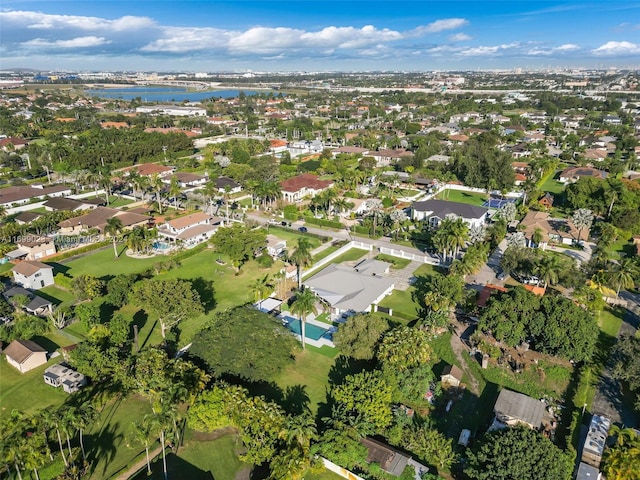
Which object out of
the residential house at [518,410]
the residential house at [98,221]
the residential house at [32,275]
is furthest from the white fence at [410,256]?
Answer: the residential house at [32,275]

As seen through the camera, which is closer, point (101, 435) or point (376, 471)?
point (376, 471)

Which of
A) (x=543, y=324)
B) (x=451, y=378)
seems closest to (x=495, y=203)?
(x=543, y=324)

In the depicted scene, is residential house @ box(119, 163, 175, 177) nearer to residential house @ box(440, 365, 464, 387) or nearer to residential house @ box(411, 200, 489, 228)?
residential house @ box(411, 200, 489, 228)

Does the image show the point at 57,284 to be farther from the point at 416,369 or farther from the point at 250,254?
the point at 416,369

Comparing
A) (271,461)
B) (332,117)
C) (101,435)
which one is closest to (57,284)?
(101,435)

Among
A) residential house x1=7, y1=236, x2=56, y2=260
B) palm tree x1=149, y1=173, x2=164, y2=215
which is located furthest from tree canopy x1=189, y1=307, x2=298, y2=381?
palm tree x1=149, y1=173, x2=164, y2=215

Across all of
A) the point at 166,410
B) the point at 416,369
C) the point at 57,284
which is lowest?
the point at 57,284

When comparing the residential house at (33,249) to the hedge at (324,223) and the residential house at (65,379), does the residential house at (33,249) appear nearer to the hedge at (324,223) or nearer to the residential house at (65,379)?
the residential house at (65,379)
